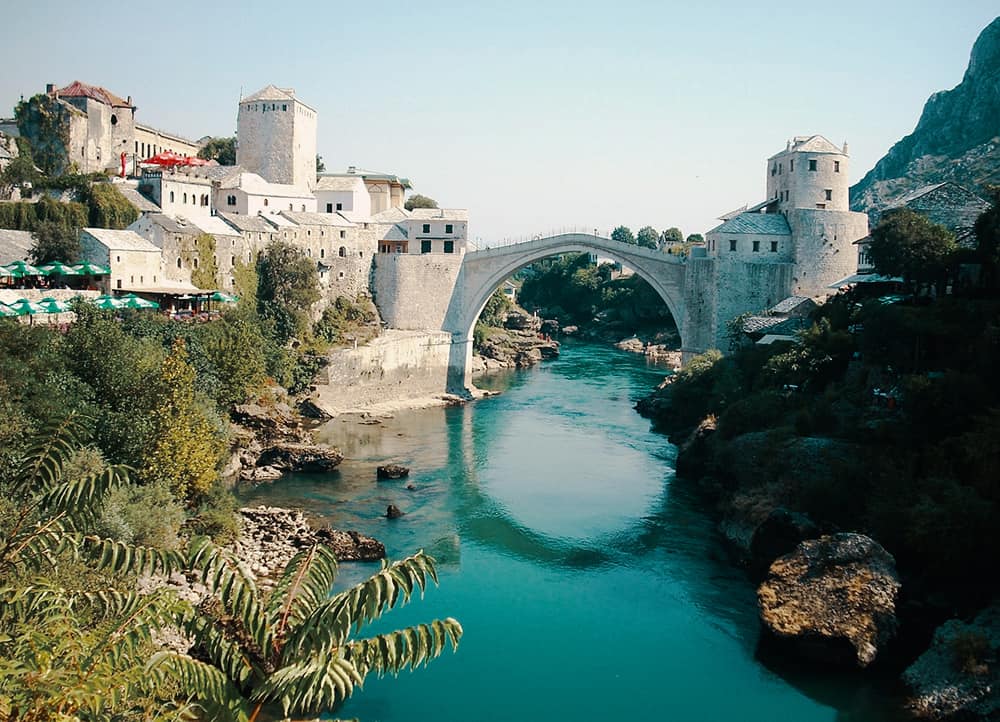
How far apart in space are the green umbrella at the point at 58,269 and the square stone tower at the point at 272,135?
16.3 meters

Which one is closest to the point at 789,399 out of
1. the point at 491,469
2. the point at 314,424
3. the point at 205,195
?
the point at 491,469

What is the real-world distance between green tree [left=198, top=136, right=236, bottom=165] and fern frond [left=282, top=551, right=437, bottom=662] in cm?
4678

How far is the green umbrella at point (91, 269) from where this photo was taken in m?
26.8

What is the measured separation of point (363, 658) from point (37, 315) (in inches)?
803

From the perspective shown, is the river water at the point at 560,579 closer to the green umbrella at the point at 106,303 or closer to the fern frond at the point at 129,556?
the fern frond at the point at 129,556

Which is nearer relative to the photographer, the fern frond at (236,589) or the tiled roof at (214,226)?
the fern frond at (236,589)

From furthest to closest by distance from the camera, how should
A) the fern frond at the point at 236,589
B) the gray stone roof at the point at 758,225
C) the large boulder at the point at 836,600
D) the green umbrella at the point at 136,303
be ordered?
the gray stone roof at the point at 758,225, the green umbrella at the point at 136,303, the large boulder at the point at 836,600, the fern frond at the point at 236,589

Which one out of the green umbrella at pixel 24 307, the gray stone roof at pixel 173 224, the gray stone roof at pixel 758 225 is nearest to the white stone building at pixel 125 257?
the gray stone roof at pixel 173 224

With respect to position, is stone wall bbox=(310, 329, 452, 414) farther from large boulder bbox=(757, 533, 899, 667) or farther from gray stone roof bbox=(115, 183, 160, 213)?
large boulder bbox=(757, 533, 899, 667)

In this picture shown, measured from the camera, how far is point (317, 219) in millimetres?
38406

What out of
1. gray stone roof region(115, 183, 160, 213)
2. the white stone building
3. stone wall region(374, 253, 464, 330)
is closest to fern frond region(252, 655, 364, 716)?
the white stone building

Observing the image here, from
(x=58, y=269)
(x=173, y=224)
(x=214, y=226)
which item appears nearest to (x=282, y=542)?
(x=58, y=269)

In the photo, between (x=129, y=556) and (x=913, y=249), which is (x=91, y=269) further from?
(x=913, y=249)

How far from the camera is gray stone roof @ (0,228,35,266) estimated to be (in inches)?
1054
